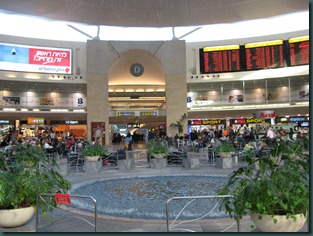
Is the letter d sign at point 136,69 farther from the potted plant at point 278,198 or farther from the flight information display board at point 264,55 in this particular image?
the potted plant at point 278,198

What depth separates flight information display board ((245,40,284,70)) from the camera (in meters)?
29.0

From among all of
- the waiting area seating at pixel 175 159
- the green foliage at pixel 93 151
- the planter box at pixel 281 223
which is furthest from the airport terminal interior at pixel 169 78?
the planter box at pixel 281 223

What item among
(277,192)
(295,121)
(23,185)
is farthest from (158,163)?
(295,121)

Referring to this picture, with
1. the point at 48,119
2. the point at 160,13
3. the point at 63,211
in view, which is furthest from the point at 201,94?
the point at 160,13

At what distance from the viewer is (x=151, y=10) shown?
304cm

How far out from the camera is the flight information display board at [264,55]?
29047 mm

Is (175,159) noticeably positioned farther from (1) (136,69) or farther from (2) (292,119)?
(2) (292,119)

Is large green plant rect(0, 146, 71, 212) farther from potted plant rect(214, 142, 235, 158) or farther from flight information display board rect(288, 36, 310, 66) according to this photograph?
flight information display board rect(288, 36, 310, 66)

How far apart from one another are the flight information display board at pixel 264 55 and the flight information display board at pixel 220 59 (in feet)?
3.53

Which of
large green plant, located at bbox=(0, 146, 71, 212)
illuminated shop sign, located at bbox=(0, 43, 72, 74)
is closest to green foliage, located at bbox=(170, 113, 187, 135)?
illuminated shop sign, located at bbox=(0, 43, 72, 74)

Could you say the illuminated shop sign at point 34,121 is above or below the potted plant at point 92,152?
above

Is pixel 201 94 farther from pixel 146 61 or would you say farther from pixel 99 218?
pixel 99 218

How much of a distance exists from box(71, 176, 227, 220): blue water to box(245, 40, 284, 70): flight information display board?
21.1m

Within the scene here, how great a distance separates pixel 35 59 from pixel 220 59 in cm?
1722
